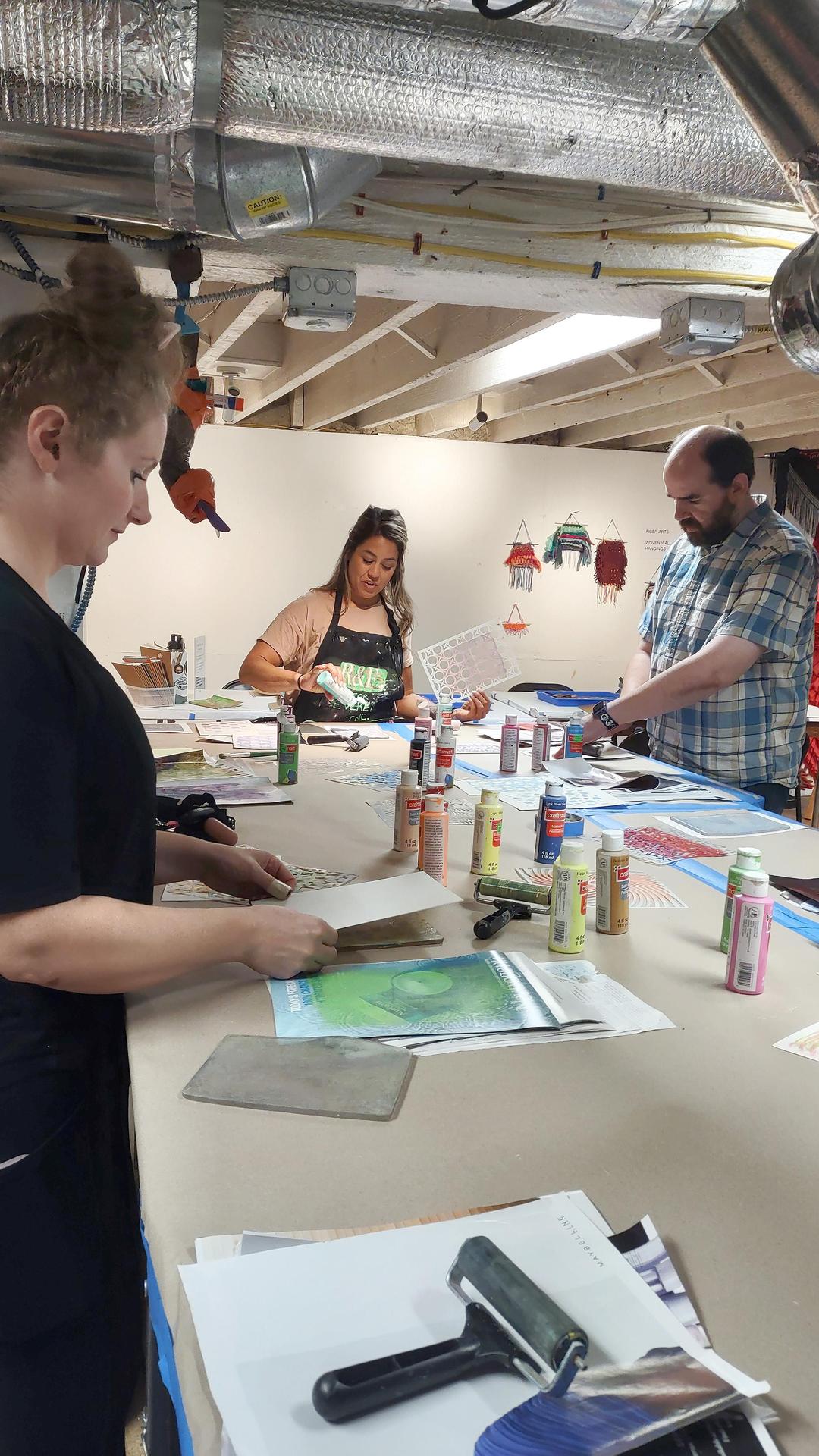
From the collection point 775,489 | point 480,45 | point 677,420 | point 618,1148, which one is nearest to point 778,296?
point 480,45

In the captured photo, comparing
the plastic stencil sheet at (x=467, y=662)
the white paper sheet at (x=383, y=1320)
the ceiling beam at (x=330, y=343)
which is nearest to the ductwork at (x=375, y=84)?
the ceiling beam at (x=330, y=343)

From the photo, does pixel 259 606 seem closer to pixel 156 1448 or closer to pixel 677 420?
pixel 677 420

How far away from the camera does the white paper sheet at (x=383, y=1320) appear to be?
614 mm

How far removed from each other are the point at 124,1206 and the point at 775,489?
815 centimetres

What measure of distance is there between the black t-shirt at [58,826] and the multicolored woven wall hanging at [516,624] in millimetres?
6268

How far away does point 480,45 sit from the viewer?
5.61ft

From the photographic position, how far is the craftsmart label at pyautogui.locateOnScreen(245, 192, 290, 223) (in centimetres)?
220

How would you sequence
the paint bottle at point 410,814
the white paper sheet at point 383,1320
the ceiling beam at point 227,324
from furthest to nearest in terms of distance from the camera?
the ceiling beam at point 227,324, the paint bottle at point 410,814, the white paper sheet at point 383,1320

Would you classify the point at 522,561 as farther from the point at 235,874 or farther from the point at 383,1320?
the point at 383,1320

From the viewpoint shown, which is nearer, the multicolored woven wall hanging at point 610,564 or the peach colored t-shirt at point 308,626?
the peach colored t-shirt at point 308,626

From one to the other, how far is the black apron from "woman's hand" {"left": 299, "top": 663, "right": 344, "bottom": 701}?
3 centimetres

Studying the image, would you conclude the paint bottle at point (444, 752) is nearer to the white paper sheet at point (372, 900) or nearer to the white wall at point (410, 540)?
the white paper sheet at point (372, 900)

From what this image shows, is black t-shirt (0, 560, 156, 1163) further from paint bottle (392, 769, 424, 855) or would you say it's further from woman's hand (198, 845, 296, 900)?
paint bottle (392, 769, 424, 855)

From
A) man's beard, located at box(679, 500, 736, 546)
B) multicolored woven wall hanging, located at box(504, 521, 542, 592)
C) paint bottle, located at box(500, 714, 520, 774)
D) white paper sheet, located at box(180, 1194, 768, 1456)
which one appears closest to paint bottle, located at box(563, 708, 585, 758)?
paint bottle, located at box(500, 714, 520, 774)
